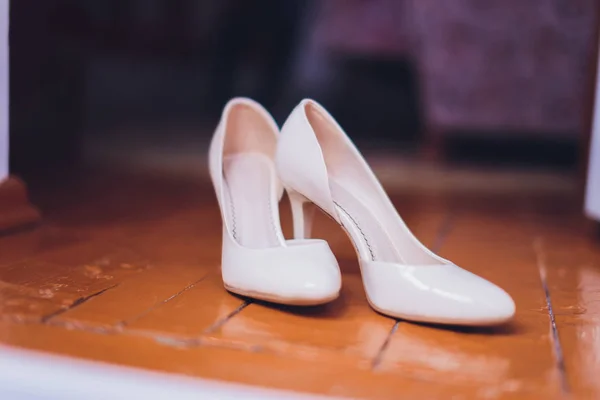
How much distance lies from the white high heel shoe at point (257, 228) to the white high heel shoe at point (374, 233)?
0.06 metres

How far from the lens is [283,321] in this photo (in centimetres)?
72

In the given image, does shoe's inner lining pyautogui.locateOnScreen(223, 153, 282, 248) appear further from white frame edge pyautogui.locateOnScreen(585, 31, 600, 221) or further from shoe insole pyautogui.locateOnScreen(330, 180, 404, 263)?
white frame edge pyautogui.locateOnScreen(585, 31, 600, 221)

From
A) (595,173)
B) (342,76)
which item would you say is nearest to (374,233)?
(595,173)

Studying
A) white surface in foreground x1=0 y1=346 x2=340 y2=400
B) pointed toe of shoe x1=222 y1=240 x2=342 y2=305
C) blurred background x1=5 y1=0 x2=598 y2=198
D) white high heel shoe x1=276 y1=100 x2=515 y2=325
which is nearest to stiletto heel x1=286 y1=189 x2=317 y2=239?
white high heel shoe x1=276 y1=100 x2=515 y2=325

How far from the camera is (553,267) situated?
1.08m

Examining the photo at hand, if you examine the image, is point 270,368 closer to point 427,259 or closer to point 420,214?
point 427,259

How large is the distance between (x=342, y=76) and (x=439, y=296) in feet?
13.7

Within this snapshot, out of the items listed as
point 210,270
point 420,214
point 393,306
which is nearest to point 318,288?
point 393,306

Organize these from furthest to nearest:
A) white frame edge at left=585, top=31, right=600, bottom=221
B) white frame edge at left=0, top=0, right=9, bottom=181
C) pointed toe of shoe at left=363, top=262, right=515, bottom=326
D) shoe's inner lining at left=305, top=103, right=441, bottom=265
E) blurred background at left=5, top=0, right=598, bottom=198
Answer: blurred background at left=5, top=0, right=598, bottom=198, white frame edge at left=585, top=31, right=600, bottom=221, white frame edge at left=0, top=0, right=9, bottom=181, shoe's inner lining at left=305, top=103, right=441, bottom=265, pointed toe of shoe at left=363, top=262, right=515, bottom=326

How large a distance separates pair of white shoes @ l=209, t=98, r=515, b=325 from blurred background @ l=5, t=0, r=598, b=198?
917 millimetres

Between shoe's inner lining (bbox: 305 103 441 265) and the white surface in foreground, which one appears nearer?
the white surface in foreground

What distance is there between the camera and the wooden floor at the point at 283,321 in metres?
0.58

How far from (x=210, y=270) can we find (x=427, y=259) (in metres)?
0.33

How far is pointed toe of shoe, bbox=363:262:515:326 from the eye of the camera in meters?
0.69
